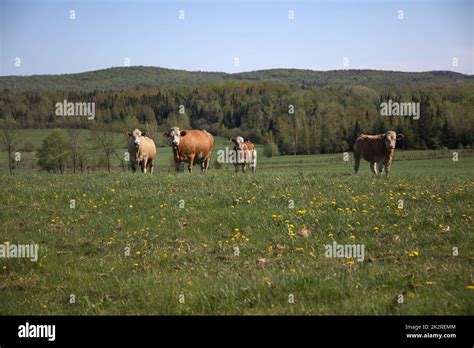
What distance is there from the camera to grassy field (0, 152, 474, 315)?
717 centimetres

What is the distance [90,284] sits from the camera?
888cm

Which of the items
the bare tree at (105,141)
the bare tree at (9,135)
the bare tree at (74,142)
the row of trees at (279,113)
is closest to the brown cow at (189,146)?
the row of trees at (279,113)

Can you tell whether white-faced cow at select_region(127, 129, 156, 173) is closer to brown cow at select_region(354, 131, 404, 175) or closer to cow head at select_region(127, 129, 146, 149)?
cow head at select_region(127, 129, 146, 149)

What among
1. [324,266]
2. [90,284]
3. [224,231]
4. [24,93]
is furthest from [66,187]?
[24,93]

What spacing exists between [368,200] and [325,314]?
23.6 ft

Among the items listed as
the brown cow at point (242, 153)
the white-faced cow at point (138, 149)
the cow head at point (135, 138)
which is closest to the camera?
the cow head at point (135, 138)

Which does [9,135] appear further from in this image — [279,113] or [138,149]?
[279,113]

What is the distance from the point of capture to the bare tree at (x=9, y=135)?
8119 cm

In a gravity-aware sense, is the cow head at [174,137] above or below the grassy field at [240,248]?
above

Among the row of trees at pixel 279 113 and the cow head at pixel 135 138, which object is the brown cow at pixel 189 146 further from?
the row of trees at pixel 279 113

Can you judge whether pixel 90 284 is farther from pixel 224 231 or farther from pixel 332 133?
Answer: pixel 332 133

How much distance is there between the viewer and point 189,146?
29266 millimetres

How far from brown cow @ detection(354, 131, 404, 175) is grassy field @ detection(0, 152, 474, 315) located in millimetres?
13283

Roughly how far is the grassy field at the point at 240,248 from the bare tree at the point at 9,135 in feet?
233
